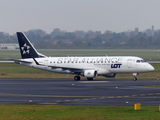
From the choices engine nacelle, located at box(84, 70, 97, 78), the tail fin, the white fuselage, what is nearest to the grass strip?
engine nacelle, located at box(84, 70, 97, 78)

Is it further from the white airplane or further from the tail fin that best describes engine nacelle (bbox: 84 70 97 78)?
the tail fin

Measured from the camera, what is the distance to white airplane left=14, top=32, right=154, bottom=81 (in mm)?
62062

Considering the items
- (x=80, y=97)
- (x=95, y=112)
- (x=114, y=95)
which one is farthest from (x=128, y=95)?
(x=95, y=112)

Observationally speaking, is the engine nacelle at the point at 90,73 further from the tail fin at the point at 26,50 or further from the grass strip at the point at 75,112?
the grass strip at the point at 75,112

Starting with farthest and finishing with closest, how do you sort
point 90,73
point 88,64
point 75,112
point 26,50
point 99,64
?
point 26,50 < point 88,64 < point 99,64 < point 90,73 < point 75,112

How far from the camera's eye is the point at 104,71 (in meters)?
62.7

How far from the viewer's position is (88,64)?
6394 cm

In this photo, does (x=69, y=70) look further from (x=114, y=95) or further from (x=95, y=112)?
(x=95, y=112)

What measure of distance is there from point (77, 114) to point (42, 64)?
3904 cm

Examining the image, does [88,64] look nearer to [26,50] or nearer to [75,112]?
[26,50]

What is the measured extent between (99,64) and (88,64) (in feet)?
5.75

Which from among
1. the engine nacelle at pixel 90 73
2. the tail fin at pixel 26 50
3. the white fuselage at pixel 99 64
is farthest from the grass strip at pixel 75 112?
the tail fin at pixel 26 50

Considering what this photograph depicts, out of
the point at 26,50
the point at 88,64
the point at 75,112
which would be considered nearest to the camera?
the point at 75,112

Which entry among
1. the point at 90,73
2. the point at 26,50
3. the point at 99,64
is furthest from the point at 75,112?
the point at 26,50
